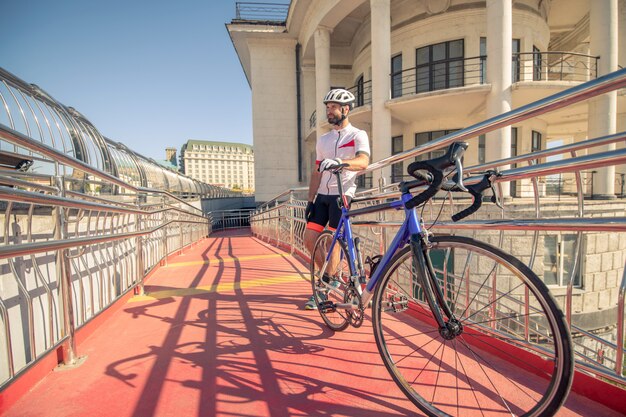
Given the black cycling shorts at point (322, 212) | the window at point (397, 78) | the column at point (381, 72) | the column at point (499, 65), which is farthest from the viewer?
the window at point (397, 78)

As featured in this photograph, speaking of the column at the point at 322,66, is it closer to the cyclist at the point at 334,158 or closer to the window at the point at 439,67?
the window at the point at 439,67

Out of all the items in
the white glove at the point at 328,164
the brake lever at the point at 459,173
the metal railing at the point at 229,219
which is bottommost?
the metal railing at the point at 229,219

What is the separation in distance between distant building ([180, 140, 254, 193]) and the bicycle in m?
128

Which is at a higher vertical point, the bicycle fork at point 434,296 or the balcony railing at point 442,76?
the balcony railing at point 442,76

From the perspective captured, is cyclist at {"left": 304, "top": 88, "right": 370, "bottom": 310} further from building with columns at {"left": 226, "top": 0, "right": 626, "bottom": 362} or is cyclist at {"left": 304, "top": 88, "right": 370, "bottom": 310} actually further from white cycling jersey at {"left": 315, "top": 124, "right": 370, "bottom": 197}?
building with columns at {"left": 226, "top": 0, "right": 626, "bottom": 362}

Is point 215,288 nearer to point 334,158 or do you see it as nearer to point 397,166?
point 334,158

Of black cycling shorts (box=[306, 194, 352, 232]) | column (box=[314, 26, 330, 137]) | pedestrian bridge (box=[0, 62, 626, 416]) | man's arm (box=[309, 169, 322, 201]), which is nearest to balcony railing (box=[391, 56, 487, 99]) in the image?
column (box=[314, 26, 330, 137])

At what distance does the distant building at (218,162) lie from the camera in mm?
128875

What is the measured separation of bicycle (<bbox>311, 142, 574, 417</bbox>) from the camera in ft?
4.08

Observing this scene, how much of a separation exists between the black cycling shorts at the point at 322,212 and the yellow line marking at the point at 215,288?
145 centimetres

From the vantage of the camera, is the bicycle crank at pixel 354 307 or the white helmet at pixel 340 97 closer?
the bicycle crank at pixel 354 307

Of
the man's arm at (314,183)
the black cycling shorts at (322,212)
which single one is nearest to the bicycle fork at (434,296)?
the black cycling shorts at (322,212)

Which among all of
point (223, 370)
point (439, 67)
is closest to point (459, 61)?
point (439, 67)

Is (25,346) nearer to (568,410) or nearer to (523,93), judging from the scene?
(568,410)
